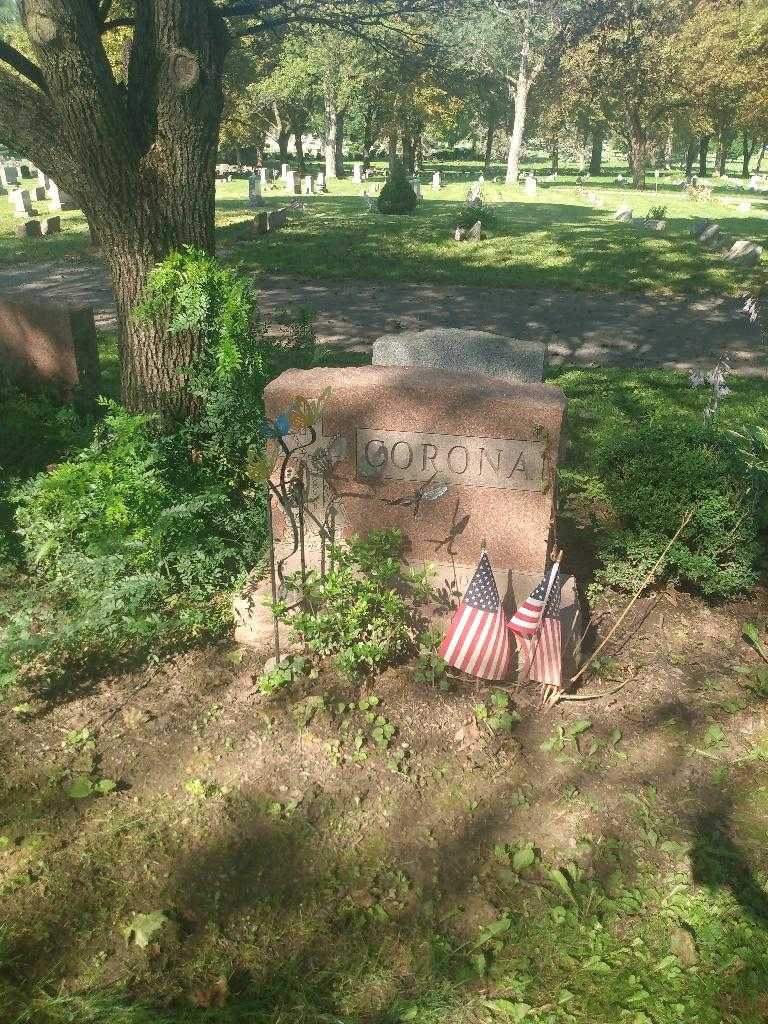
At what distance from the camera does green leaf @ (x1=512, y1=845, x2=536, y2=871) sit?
274 cm

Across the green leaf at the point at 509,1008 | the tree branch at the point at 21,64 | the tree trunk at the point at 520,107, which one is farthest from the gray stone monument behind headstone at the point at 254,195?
the green leaf at the point at 509,1008

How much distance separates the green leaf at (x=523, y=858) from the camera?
8.98 feet

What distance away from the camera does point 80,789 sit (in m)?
2.96

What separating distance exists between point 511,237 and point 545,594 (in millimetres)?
15379

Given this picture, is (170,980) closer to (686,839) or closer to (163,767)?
(163,767)

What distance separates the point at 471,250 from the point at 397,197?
7843 millimetres

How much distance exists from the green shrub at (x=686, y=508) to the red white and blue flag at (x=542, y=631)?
100 centimetres

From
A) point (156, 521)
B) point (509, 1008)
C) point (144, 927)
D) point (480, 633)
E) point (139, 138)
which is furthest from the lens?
point (139, 138)

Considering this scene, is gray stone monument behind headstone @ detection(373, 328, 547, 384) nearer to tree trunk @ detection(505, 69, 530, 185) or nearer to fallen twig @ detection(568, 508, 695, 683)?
fallen twig @ detection(568, 508, 695, 683)

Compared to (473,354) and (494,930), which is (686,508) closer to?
(473,354)

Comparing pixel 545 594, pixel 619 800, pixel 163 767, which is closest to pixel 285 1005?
pixel 163 767

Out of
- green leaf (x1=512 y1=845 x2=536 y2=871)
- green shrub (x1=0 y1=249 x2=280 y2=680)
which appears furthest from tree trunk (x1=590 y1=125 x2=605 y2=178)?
green leaf (x1=512 y1=845 x2=536 y2=871)

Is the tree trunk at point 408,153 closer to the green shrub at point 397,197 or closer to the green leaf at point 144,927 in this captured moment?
the green shrub at point 397,197

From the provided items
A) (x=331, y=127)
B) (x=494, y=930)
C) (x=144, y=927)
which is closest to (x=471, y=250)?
(x=494, y=930)
